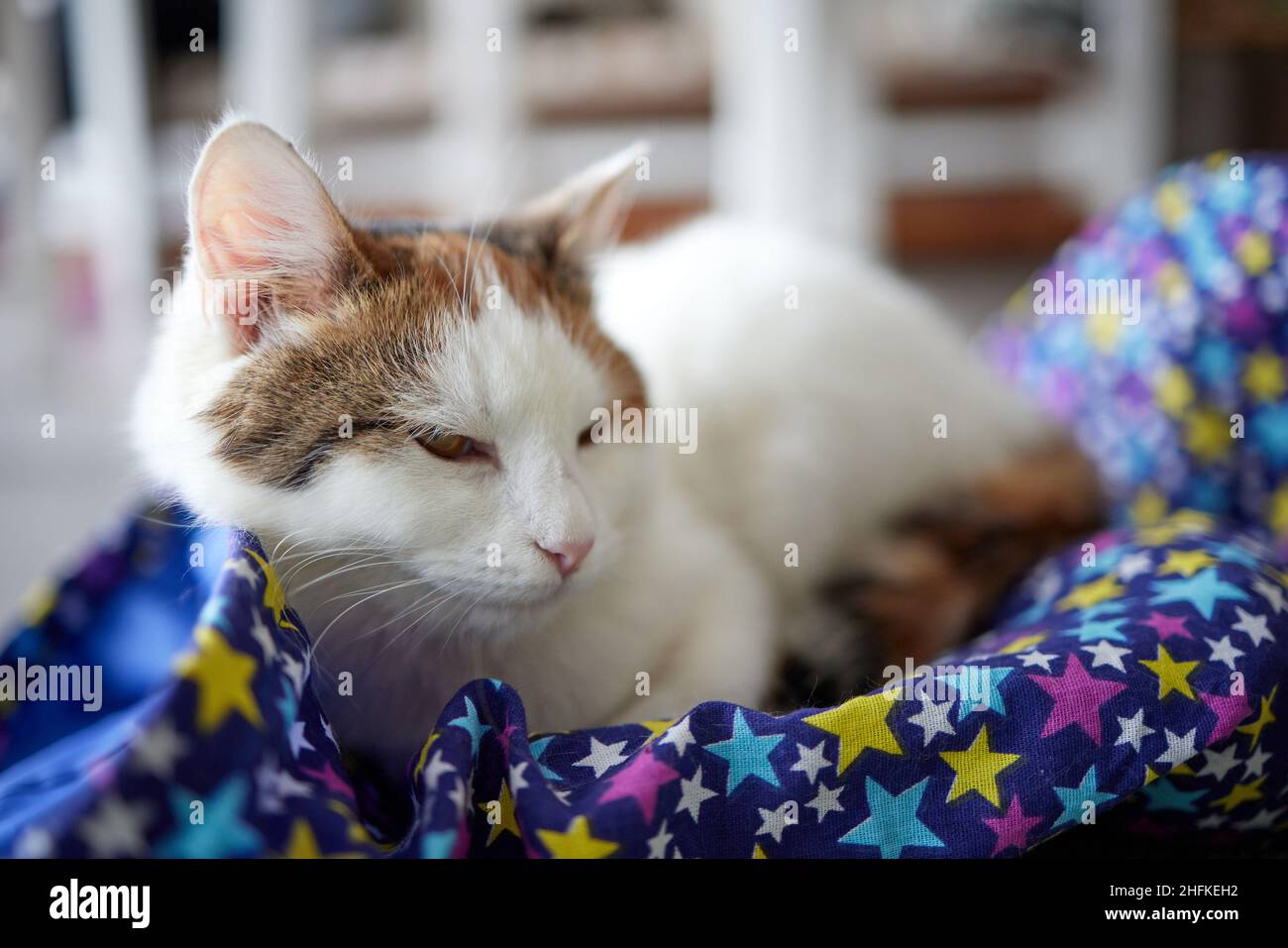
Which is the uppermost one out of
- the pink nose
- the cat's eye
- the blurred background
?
the blurred background

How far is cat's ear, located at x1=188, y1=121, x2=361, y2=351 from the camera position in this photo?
2.43 ft

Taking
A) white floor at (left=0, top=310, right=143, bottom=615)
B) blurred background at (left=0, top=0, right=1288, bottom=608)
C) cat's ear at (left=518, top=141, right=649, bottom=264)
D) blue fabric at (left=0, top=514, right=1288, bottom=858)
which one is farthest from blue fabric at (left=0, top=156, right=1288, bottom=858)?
blurred background at (left=0, top=0, right=1288, bottom=608)

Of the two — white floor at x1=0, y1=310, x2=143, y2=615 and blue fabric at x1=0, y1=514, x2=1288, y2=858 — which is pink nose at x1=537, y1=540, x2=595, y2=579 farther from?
white floor at x1=0, y1=310, x2=143, y2=615

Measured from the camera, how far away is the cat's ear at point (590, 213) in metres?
1.01

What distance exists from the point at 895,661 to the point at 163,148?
3735mm

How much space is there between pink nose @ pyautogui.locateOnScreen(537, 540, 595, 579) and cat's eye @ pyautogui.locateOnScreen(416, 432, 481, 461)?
0.34ft

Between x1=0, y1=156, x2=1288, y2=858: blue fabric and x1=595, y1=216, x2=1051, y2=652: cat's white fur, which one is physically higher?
x1=595, y1=216, x2=1051, y2=652: cat's white fur

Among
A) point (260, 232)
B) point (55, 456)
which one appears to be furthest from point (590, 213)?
point (55, 456)

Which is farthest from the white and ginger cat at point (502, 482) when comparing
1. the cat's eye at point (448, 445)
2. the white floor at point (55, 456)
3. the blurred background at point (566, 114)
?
the blurred background at point (566, 114)

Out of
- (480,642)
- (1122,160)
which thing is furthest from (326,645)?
(1122,160)

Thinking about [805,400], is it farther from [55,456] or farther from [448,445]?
[55,456]

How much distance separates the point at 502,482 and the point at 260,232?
0.28 metres

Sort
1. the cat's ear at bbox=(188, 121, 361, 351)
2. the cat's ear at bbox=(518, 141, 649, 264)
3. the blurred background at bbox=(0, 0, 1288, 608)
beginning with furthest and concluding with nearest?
the blurred background at bbox=(0, 0, 1288, 608), the cat's ear at bbox=(518, 141, 649, 264), the cat's ear at bbox=(188, 121, 361, 351)

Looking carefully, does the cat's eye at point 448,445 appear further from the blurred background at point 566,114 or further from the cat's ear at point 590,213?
the blurred background at point 566,114
